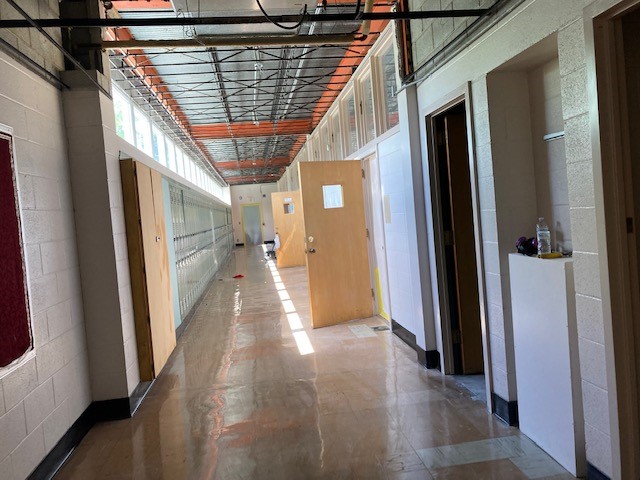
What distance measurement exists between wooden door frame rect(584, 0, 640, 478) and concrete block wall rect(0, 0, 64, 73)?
9.25 feet

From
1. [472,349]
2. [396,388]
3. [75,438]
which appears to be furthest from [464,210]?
[75,438]

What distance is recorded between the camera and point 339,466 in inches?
96.3

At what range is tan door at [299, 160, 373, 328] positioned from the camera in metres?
5.57

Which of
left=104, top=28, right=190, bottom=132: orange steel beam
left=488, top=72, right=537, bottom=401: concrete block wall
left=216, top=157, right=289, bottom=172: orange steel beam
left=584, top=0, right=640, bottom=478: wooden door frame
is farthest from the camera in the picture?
left=216, top=157, right=289, bottom=172: orange steel beam

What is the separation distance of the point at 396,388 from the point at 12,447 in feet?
7.87

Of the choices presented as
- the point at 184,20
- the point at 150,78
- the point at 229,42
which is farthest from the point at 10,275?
the point at 150,78

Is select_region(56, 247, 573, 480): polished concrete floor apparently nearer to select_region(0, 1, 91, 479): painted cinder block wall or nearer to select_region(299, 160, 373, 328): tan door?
select_region(0, 1, 91, 479): painted cinder block wall

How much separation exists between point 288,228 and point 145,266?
859cm

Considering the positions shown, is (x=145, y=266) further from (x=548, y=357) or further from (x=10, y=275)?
(x=548, y=357)

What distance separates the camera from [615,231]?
187 cm

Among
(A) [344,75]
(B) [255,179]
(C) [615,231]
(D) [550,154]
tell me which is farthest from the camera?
(B) [255,179]

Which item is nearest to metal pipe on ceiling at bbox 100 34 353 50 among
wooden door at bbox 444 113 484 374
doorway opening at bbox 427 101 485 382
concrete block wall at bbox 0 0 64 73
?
concrete block wall at bbox 0 0 64 73

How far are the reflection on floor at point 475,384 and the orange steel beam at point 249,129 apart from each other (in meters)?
6.73

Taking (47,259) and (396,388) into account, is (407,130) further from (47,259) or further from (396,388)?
(47,259)
